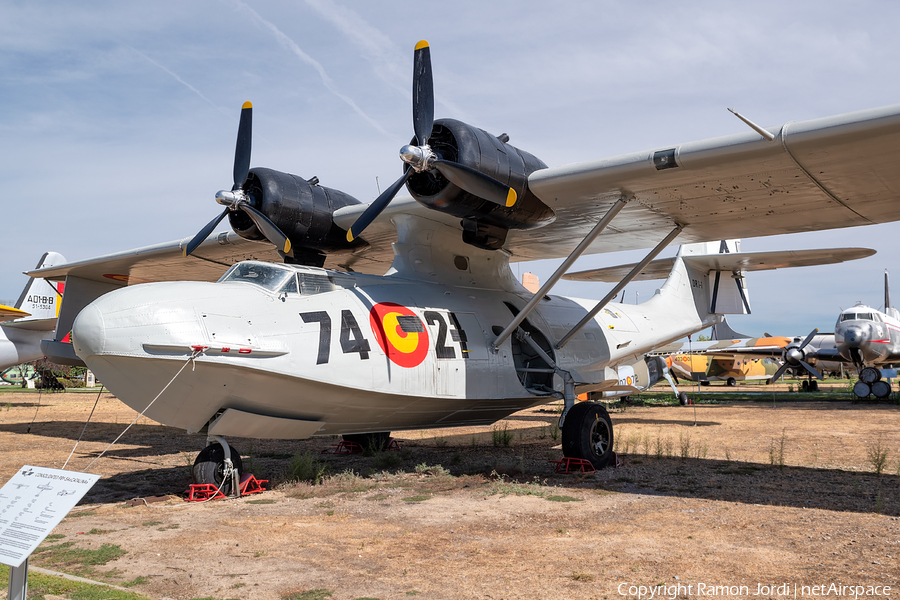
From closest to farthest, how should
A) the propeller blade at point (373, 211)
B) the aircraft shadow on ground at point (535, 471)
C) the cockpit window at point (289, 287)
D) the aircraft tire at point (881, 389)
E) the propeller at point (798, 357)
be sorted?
the aircraft shadow on ground at point (535, 471) → the cockpit window at point (289, 287) → the propeller blade at point (373, 211) → the aircraft tire at point (881, 389) → the propeller at point (798, 357)

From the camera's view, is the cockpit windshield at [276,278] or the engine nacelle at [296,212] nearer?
the cockpit windshield at [276,278]

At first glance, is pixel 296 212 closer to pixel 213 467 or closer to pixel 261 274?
pixel 261 274

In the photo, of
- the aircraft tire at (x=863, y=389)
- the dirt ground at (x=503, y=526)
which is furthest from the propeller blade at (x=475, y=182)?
the aircraft tire at (x=863, y=389)

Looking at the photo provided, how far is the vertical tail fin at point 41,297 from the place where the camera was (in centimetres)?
2652

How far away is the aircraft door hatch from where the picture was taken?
11430 millimetres

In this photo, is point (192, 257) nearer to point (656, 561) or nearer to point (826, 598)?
point (656, 561)

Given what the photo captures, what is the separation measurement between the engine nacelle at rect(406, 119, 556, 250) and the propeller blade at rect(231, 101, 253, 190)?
346 centimetres

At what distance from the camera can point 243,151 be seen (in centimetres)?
1134

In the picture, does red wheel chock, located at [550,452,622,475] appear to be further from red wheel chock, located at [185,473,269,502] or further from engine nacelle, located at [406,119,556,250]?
red wheel chock, located at [185,473,269,502]

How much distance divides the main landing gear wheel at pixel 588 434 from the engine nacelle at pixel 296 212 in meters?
5.41

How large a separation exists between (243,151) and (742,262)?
1041 cm

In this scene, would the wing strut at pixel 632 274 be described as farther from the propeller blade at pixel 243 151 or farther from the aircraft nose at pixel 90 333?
the aircraft nose at pixel 90 333

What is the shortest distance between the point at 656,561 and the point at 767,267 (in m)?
10.3

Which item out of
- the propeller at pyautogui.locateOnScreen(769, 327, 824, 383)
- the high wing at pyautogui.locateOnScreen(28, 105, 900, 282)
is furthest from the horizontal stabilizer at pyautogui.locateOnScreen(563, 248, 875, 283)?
the propeller at pyautogui.locateOnScreen(769, 327, 824, 383)
